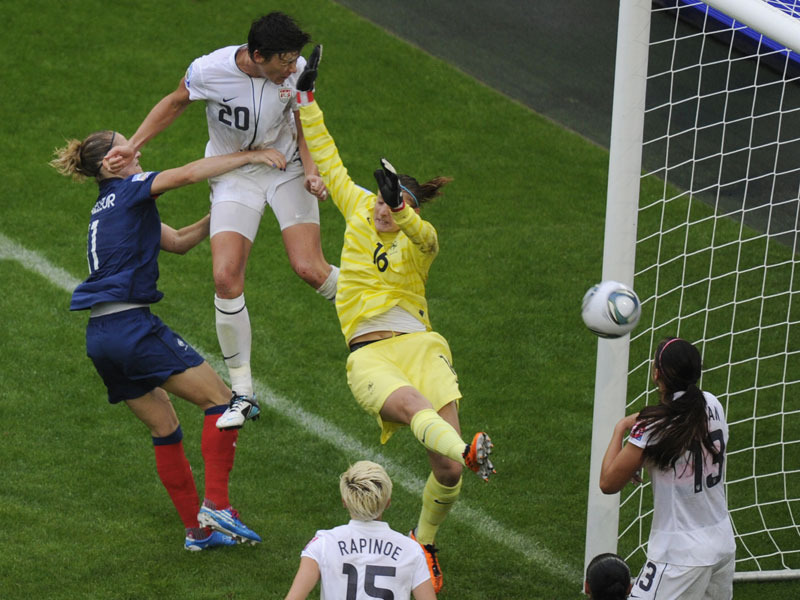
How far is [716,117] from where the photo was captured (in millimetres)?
12227

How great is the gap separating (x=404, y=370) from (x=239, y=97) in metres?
1.83

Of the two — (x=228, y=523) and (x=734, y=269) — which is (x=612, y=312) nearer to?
(x=228, y=523)

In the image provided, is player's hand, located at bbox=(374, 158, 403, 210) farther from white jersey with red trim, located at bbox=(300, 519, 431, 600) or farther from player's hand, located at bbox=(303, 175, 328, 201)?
white jersey with red trim, located at bbox=(300, 519, 431, 600)

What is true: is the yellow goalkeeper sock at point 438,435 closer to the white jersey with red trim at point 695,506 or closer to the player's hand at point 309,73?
the white jersey with red trim at point 695,506

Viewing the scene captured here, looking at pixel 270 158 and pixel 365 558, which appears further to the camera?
pixel 270 158

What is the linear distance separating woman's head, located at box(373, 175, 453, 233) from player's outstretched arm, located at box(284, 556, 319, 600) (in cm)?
210

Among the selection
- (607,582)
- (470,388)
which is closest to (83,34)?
(470,388)

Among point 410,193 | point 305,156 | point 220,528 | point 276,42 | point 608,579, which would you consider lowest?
point 220,528

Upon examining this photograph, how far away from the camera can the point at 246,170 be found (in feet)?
22.6

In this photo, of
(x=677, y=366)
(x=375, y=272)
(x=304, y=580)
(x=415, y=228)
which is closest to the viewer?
(x=304, y=580)

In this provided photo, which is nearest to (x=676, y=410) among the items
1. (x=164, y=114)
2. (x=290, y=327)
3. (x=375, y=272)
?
(x=375, y=272)

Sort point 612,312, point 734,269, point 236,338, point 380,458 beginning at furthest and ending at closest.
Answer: point 734,269
point 380,458
point 236,338
point 612,312

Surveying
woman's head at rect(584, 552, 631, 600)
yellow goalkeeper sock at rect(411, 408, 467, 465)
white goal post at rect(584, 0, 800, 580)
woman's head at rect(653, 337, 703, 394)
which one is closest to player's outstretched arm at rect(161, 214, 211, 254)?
yellow goalkeeper sock at rect(411, 408, 467, 465)

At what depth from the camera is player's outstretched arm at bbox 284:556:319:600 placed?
4.38 metres
